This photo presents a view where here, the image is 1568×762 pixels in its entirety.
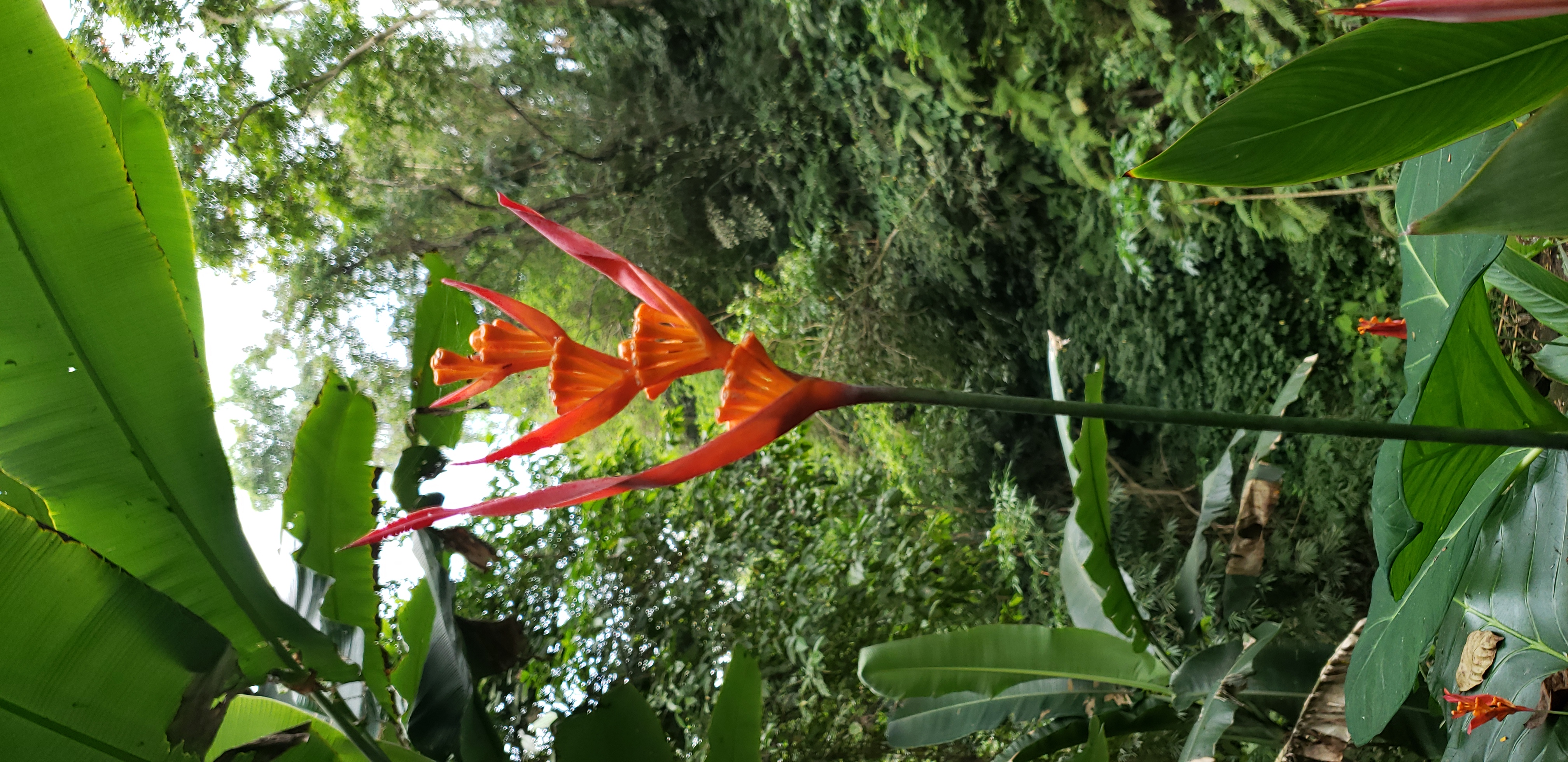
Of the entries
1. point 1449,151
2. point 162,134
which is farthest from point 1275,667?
point 162,134

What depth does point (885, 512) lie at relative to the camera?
1977 mm

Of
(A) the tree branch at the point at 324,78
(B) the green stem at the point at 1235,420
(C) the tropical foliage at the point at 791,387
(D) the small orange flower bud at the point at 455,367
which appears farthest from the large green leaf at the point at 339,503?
(A) the tree branch at the point at 324,78

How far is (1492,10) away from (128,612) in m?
0.85

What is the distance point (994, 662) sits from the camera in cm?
112

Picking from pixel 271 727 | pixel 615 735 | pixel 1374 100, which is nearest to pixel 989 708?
pixel 615 735

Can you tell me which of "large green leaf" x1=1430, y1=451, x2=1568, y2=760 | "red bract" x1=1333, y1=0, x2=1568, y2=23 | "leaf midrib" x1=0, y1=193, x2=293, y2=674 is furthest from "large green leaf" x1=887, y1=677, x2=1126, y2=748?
"red bract" x1=1333, y1=0, x2=1568, y2=23

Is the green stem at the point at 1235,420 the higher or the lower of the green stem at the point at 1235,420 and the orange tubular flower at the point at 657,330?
the lower

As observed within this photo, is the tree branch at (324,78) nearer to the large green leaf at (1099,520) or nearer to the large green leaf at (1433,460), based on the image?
the large green leaf at (1099,520)

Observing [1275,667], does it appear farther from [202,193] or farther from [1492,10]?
[202,193]

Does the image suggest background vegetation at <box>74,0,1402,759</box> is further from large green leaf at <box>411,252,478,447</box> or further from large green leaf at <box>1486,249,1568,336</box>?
large green leaf at <box>1486,249,1568,336</box>

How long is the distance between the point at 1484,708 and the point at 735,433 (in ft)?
2.01

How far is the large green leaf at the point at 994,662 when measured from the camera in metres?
1.12

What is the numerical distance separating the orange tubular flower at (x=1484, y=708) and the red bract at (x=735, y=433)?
555 millimetres

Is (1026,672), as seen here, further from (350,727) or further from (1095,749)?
(350,727)
